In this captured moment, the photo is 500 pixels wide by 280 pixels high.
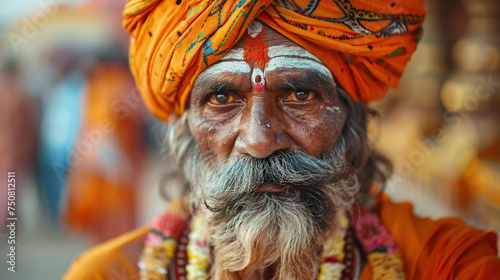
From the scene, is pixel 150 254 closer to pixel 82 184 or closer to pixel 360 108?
pixel 360 108

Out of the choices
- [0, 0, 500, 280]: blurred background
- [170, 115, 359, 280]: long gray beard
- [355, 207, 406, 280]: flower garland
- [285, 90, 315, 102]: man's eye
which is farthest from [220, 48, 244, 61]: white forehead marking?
[0, 0, 500, 280]: blurred background

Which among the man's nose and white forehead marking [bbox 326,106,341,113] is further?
white forehead marking [bbox 326,106,341,113]

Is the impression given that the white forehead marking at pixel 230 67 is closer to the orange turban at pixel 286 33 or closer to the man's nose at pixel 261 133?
the orange turban at pixel 286 33

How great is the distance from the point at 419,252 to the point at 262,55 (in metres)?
1.04

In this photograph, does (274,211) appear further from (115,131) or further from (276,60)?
(115,131)

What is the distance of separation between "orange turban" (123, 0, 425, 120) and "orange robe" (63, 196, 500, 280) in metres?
0.61

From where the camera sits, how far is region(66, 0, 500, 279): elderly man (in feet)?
5.22

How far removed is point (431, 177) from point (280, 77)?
A: 3643mm

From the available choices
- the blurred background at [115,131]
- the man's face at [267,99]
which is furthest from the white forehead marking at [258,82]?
the blurred background at [115,131]

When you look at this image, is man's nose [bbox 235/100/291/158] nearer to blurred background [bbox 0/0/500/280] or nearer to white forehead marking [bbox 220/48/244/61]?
white forehead marking [bbox 220/48/244/61]

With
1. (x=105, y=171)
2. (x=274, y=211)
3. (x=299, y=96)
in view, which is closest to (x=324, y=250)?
(x=274, y=211)

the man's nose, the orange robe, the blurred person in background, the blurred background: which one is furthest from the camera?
the blurred person in background

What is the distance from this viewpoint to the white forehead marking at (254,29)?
163cm

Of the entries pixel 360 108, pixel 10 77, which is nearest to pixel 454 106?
pixel 360 108
